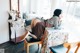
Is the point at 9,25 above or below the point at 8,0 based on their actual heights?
below

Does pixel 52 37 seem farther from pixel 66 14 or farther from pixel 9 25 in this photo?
pixel 9 25

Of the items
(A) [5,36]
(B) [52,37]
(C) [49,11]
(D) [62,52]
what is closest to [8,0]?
(A) [5,36]

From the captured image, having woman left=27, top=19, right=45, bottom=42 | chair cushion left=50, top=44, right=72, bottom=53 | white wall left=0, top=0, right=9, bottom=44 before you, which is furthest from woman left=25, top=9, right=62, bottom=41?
white wall left=0, top=0, right=9, bottom=44

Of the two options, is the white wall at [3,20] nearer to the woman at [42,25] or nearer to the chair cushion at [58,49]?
the woman at [42,25]

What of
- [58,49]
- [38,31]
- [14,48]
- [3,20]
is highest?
[3,20]

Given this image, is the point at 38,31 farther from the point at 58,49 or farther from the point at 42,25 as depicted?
the point at 58,49

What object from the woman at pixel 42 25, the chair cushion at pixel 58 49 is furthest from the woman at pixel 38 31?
the chair cushion at pixel 58 49

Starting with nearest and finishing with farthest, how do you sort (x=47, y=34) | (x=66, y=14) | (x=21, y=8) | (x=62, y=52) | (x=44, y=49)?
1. (x=62, y=52)
2. (x=47, y=34)
3. (x=44, y=49)
4. (x=66, y=14)
5. (x=21, y=8)

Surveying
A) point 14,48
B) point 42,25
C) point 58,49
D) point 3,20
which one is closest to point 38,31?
point 42,25

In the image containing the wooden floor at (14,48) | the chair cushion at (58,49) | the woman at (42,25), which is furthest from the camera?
the wooden floor at (14,48)

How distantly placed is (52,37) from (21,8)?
1580mm

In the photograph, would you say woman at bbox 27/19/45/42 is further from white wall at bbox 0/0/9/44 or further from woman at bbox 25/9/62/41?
white wall at bbox 0/0/9/44

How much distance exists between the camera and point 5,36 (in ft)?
10.3

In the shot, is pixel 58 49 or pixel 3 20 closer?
pixel 58 49
